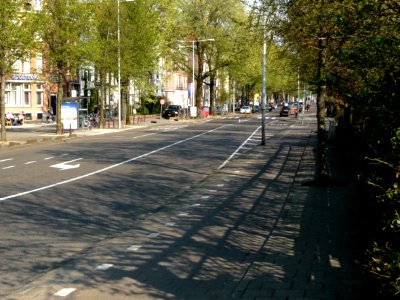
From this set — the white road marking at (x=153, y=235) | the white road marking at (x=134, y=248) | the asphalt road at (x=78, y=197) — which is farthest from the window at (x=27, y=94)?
the white road marking at (x=134, y=248)

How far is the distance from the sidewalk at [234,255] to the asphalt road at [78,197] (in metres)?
0.25

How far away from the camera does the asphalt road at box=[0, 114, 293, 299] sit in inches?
361

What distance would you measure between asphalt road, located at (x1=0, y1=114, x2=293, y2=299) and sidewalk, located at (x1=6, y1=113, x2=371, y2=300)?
251 millimetres

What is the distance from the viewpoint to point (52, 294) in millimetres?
7148

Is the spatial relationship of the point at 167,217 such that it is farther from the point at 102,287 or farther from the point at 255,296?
the point at 255,296

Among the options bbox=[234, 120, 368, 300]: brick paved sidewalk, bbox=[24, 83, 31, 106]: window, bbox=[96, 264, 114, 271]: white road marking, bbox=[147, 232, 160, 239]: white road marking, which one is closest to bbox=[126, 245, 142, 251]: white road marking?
bbox=[147, 232, 160, 239]: white road marking

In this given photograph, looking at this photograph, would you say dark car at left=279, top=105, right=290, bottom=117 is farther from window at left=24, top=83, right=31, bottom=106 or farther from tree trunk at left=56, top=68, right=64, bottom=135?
tree trunk at left=56, top=68, right=64, bottom=135

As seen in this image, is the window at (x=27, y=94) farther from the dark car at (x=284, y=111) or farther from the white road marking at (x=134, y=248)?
the white road marking at (x=134, y=248)

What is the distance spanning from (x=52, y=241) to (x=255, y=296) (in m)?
4.53

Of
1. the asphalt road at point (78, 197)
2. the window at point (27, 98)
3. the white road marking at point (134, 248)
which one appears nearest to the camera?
the asphalt road at point (78, 197)

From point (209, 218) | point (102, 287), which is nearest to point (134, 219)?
point (209, 218)

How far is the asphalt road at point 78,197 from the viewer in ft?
30.1

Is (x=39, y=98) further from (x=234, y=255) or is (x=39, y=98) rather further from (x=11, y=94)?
(x=234, y=255)

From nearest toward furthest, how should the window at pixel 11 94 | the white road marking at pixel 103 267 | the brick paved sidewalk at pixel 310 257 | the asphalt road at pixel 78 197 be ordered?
the brick paved sidewalk at pixel 310 257 → the white road marking at pixel 103 267 → the asphalt road at pixel 78 197 → the window at pixel 11 94
